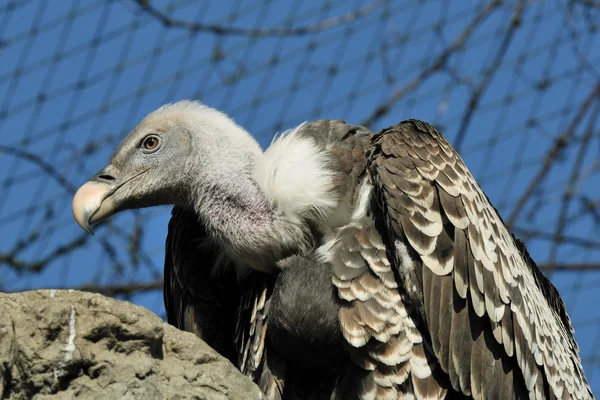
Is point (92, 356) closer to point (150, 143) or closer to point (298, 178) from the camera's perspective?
point (298, 178)

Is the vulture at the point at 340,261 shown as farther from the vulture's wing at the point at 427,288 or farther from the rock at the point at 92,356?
the rock at the point at 92,356

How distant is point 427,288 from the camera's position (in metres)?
5.38

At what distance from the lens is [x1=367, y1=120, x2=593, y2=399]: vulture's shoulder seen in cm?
539

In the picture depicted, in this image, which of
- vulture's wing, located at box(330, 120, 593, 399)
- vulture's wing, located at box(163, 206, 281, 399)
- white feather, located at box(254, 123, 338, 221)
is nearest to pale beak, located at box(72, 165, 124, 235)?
vulture's wing, located at box(163, 206, 281, 399)

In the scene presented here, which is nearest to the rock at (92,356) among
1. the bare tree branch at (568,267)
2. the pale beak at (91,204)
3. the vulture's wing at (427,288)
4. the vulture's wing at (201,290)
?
the vulture's wing at (427,288)

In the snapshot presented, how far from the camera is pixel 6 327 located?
13.1 ft

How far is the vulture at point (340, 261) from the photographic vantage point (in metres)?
5.41

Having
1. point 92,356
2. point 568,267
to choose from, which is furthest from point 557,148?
point 92,356

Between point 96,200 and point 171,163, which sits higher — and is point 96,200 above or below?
below

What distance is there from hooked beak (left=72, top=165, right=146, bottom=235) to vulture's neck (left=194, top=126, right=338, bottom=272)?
1.30ft

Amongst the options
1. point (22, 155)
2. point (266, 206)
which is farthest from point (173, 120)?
point (22, 155)

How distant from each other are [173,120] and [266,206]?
2.65ft

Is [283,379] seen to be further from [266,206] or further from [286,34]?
[286,34]

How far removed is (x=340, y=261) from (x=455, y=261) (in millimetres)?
506
